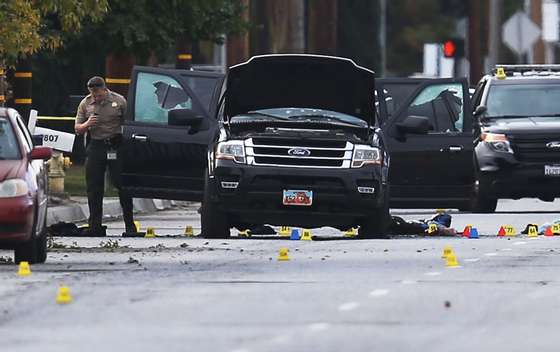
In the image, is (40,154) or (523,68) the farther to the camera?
(523,68)

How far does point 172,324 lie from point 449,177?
12.6 meters

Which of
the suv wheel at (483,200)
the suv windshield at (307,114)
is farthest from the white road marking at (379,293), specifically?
the suv wheel at (483,200)

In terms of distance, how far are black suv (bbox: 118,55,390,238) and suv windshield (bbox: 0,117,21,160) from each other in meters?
2.90

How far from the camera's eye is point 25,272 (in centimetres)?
1695

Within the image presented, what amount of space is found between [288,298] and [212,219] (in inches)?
293

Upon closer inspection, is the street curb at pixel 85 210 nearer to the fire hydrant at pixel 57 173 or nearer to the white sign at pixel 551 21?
the fire hydrant at pixel 57 173

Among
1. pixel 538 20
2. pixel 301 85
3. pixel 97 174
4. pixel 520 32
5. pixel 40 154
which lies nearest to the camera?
pixel 40 154

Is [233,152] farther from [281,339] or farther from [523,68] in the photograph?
[523,68]

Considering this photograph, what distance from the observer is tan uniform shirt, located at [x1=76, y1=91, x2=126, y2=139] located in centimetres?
2378

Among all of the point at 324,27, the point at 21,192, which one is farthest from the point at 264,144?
the point at 324,27

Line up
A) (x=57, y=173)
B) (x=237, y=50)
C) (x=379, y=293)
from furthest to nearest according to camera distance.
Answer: (x=237, y=50)
(x=57, y=173)
(x=379, y=293)

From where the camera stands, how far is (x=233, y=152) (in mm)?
21469

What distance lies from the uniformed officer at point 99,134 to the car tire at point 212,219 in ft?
6.52

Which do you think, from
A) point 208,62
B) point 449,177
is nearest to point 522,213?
point 449,177
